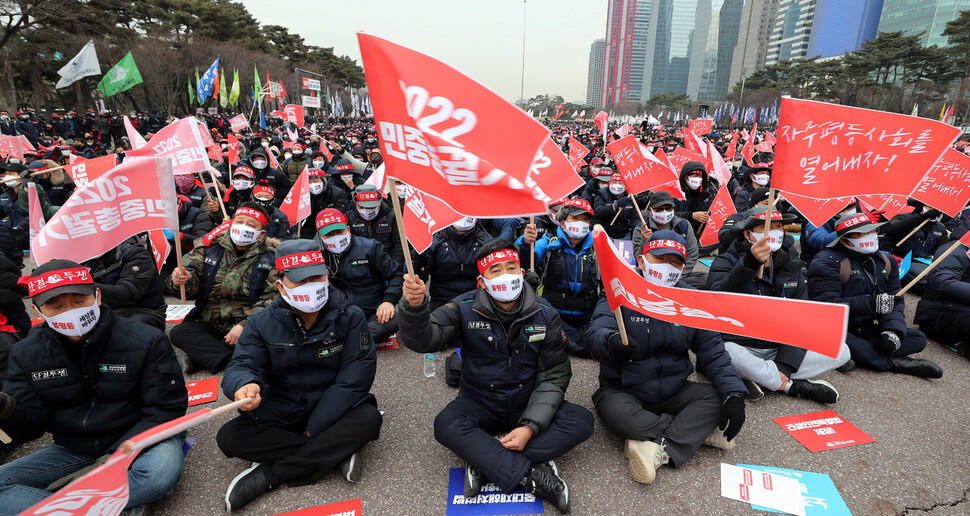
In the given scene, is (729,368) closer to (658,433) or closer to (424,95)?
(658,433)

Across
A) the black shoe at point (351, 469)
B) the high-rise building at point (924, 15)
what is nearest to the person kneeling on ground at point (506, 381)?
the black shoe at point (351, 469)

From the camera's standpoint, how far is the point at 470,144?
229 cm

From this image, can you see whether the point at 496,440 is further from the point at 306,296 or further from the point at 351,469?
the point at 306,296

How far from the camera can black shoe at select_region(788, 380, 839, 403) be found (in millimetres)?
4277

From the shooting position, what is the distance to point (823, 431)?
12.7 ft

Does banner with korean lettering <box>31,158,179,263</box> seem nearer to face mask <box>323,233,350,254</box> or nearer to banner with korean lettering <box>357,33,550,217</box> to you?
face mask <box>323,233,350,254</box>

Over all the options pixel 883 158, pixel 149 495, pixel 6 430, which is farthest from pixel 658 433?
pixel 6 430

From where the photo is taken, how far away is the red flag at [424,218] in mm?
4332

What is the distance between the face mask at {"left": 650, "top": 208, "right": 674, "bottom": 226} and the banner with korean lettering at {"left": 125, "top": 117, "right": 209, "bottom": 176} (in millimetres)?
6049

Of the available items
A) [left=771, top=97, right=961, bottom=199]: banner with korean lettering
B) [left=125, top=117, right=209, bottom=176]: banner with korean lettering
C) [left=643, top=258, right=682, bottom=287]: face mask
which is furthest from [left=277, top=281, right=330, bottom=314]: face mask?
[left=125, top=117, right=209, bottom=176]: banner with korean lettering

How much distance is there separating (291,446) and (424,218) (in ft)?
7.54

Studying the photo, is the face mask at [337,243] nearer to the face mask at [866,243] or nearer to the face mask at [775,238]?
the face mask at [775,238]

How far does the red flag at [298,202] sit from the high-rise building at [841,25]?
118793 millimetres

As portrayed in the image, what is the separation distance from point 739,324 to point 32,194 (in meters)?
5.99
